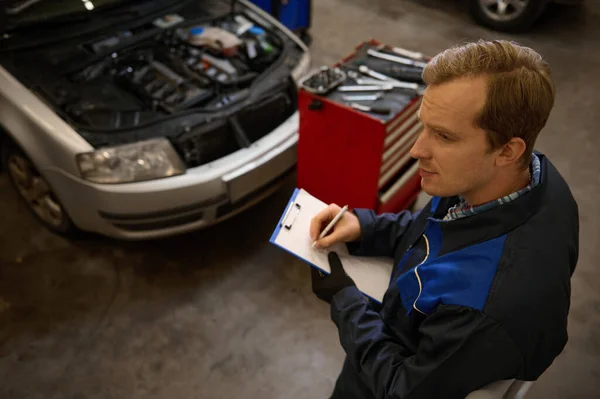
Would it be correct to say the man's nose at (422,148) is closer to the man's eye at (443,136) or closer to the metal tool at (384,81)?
the man's eye at (443,136)

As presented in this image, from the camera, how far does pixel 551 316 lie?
98 centimetres

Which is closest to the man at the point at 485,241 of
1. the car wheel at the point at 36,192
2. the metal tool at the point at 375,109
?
the metal tool at the point at 375,109

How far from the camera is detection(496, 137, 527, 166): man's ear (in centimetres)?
99

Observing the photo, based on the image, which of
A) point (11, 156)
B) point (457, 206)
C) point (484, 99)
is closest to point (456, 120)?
point (484, 99)

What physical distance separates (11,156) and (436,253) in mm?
2305

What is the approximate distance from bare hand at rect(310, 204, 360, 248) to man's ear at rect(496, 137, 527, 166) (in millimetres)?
564

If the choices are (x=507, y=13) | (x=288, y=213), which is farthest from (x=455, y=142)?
(x=507, y=13)

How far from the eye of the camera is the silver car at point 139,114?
222 cm

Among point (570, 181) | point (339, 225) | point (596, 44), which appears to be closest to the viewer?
point (339, 225)

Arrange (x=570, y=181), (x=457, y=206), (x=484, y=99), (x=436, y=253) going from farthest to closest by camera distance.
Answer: (x=570, y=181)
(x=457, y=206)
(x=436, y=253)
(x=484, y=99)

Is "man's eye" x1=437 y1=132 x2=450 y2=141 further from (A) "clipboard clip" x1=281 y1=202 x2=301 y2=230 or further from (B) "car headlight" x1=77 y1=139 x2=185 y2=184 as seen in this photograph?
(B) "car headlight" x1=77 y1=139 x2=185 y2=184

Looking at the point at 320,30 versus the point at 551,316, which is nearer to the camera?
the point at 551,316

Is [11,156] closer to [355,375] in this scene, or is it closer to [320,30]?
[355,375]

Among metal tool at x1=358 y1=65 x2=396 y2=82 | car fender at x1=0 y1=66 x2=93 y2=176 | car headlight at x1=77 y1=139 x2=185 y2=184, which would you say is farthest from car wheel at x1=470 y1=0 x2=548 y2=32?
car fender at x1=0 y1=66 x2=93 y2=176
